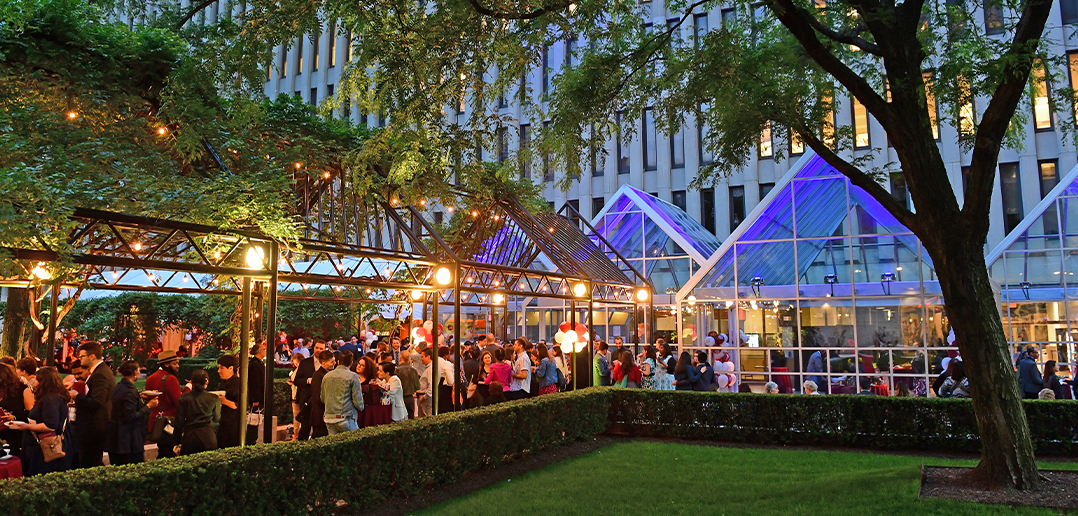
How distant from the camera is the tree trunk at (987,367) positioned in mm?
7055

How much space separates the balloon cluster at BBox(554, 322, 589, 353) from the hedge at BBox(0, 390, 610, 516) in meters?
2.75

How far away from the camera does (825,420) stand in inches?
470

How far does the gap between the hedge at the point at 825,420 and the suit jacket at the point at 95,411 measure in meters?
8.46

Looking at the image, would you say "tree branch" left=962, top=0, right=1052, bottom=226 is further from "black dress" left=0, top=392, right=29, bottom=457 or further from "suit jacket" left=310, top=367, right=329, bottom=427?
"black dress" left=0, top=392, right=29, bottom=457

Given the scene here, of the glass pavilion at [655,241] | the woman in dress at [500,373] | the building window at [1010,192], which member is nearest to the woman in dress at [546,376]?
the woman in dress at [500,373]

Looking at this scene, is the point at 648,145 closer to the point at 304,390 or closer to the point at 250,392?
the point at 250,392

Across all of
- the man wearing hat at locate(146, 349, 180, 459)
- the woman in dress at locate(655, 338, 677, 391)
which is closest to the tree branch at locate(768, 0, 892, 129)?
the man wearing hat at locate(146, 349, 180, 459)

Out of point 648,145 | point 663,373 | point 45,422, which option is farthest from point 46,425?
point 648,145

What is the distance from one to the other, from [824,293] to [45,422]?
14928mm

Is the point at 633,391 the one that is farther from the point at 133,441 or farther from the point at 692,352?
the point at 133,441

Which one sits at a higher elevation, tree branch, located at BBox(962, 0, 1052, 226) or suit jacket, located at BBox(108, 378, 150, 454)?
tree branch, located at BBox(962, 0, 1052, 226)

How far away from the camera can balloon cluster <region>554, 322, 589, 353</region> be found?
13.8 meters

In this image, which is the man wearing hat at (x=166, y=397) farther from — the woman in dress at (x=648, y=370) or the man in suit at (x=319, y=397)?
the woman in dress at (x=648, y=370)

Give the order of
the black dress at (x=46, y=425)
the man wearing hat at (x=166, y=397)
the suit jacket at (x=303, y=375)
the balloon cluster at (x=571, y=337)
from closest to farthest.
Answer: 1. the black dress at (x=46, y=425)
2. the man wearing hat at (x=166, y=397)
3. the suit jacket at (x=303, y=375)
4. the balloon cluster at (x=571, y=337)
